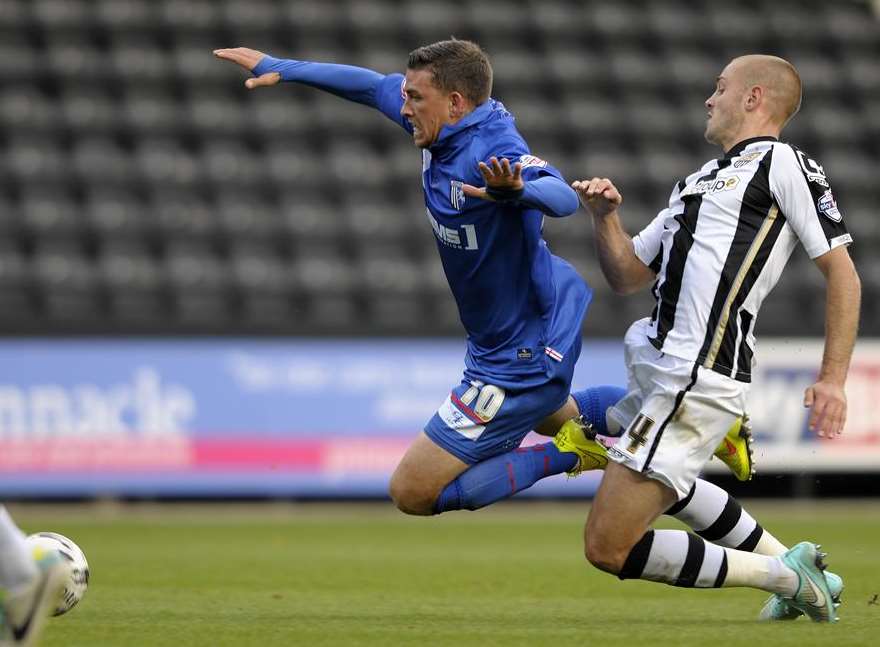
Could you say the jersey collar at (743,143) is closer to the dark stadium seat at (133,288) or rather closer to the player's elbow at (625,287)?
the player's elbow at (625,287)

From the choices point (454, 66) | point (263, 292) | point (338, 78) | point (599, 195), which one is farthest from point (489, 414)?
point (263, 292)

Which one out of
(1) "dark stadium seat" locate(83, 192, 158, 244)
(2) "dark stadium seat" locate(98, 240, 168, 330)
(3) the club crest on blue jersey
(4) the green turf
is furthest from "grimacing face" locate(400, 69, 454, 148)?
(1) "dark stadium seat" locate(83, 192, 158, 244)

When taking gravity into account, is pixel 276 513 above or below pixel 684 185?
below

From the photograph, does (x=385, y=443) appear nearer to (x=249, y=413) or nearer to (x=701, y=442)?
(x=249, y=413)

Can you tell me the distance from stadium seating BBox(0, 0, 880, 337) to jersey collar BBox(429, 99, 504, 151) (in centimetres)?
671

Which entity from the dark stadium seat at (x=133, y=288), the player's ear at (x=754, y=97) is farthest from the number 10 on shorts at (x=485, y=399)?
the dark stadium seat at (x=133, y=288)

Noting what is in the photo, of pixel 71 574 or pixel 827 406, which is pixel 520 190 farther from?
pixel 71 574

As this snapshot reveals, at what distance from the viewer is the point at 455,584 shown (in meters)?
6.65

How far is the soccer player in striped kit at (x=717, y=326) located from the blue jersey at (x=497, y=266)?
414mm

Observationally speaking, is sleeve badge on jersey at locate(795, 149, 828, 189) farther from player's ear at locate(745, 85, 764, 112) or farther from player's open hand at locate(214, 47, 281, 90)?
player's open hand at locate(214, 47, 281, 90)

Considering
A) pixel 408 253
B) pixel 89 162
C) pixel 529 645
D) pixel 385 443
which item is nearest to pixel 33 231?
pixel 89 162

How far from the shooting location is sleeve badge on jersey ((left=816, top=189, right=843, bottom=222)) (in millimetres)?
4715

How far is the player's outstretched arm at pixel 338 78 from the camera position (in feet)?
18.7

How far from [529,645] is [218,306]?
391 inches
